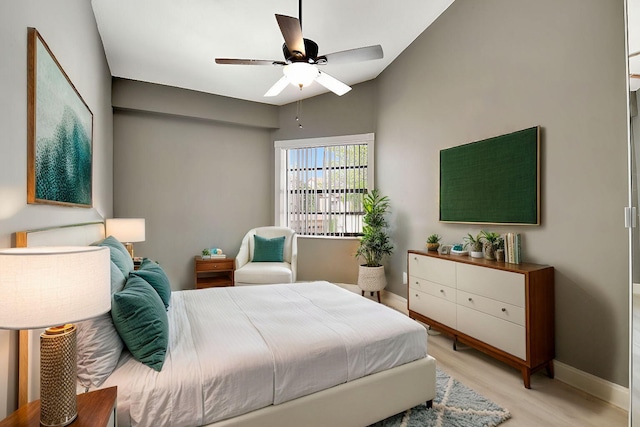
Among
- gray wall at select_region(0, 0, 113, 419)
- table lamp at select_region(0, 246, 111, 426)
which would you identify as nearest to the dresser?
table lamp at select_region(0, 246, 111, 426)

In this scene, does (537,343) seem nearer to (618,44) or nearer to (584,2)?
(618,44)

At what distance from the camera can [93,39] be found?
269 centimetres

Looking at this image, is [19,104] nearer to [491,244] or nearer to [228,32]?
[228,32]

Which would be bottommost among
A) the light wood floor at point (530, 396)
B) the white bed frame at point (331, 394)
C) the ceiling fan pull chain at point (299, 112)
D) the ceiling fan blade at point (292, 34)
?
the light wood floor at point (530, 396)

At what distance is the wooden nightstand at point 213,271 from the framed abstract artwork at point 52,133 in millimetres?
2188

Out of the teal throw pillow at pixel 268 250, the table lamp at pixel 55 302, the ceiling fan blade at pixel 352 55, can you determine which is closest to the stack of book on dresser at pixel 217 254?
the teal throw pillow at pixel 268 250

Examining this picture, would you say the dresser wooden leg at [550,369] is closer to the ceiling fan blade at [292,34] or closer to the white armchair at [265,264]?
the white armchair at [265,264]

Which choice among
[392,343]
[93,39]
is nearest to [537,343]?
[392,343]

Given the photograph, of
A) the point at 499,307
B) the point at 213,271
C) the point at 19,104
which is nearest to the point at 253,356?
the point at 19,104

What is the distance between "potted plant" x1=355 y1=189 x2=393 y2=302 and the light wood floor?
150cm

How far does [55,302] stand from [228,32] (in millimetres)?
3001

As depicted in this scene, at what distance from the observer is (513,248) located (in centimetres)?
247

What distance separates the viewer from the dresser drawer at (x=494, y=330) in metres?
2.19

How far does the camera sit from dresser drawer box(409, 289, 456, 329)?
2783mm
